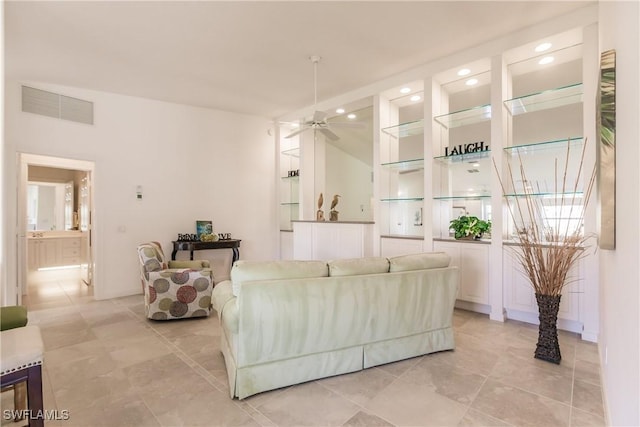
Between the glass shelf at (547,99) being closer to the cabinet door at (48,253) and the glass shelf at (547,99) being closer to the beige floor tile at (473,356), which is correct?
the beige floor tile at (473,356)

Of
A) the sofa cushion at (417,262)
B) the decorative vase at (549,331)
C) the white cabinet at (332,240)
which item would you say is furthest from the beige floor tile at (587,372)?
the white cabinet at (332,240)

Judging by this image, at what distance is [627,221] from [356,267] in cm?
160

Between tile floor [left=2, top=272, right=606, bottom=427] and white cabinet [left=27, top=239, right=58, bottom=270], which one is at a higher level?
white cabinet [left=27, top=239, right=58, bottom=270]

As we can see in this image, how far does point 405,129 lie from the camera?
15.8 ft

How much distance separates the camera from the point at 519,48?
346 centimetres

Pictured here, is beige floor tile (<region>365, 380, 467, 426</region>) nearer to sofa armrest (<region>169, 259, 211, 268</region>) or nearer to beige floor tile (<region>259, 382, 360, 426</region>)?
beige floor tile (<region>259, 382, 360, 426</region>)

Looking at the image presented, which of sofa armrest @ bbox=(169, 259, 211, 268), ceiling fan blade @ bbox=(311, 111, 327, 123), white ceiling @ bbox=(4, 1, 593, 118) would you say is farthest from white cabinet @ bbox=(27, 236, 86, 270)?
ceiling fan blade @ bbox=(311, 111, 327, 123)

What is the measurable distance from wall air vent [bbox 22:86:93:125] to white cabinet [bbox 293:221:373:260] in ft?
12.1

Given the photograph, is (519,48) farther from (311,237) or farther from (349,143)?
(349,143)

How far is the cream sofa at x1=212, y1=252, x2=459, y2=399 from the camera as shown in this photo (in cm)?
212

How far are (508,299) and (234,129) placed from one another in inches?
210

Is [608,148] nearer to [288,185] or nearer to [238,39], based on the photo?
[238,39]

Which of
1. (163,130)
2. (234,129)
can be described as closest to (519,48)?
(234,129)

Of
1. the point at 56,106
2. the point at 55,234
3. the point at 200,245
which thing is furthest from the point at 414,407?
the point at 55,234
